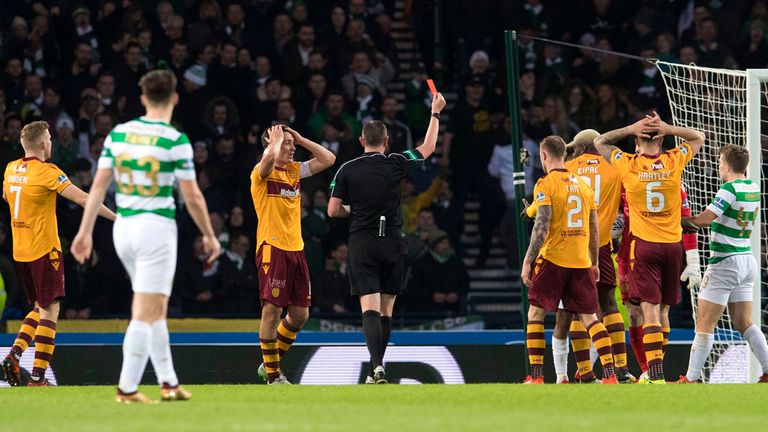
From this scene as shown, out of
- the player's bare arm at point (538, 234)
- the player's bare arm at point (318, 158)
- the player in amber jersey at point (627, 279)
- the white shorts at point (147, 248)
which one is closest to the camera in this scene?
the white shorts at point (147, 248)

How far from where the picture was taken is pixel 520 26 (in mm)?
21188

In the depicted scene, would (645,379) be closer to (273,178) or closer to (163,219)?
(273,178)

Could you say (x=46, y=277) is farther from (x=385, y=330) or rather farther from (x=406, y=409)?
(x=406, y=409)

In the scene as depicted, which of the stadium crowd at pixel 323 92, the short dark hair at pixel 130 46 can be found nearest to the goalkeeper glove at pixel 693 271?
the stadium crowd at pixel 323 92

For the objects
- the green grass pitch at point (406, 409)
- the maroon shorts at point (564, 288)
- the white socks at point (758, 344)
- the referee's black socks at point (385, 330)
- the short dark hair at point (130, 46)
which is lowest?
the green grass pitch at point (406, 409)

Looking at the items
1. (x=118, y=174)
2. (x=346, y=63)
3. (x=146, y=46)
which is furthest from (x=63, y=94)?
(x=118, y=174)

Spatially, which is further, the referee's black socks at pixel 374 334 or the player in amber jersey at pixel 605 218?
the player in amber jersey at pixel 605 218

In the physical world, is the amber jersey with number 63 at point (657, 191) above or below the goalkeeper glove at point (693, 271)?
above

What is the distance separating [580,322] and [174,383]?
463cm

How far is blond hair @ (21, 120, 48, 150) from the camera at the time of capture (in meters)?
12.0

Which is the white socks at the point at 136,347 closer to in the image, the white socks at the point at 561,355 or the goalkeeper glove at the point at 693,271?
the white socks at the point at 561,355

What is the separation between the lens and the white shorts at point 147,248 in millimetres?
8297

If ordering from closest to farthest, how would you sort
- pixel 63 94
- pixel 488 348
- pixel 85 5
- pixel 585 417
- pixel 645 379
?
pixel 585 417 < pixel 645 379 < pixel 488 348 < pixel 63 94 < pixel 85 5

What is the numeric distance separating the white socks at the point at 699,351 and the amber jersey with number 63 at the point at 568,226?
1538 millimetres
